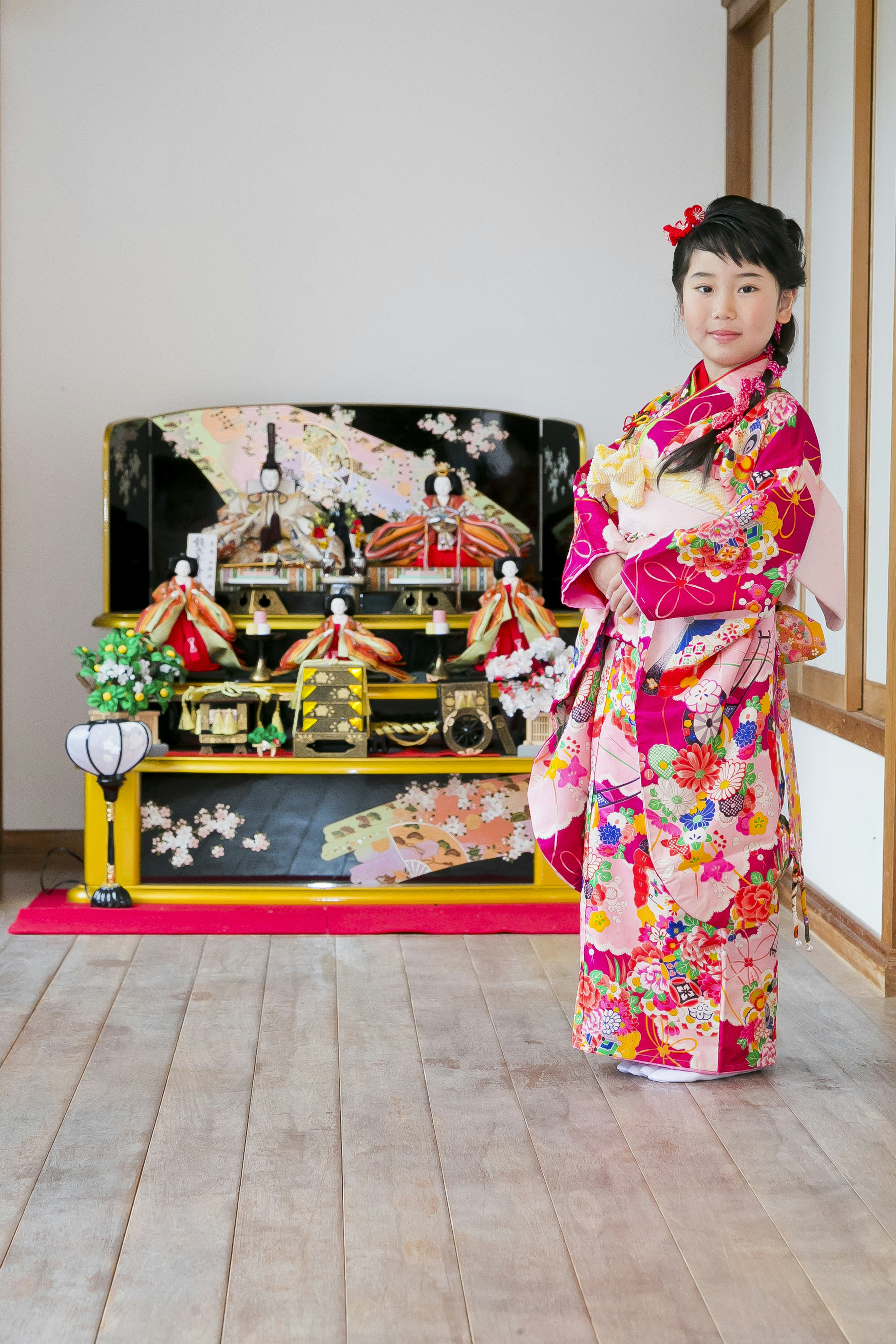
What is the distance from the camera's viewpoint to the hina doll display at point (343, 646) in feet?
10.9

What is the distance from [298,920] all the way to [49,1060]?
91 cm

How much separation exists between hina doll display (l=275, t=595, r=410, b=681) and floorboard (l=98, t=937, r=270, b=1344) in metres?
1.05

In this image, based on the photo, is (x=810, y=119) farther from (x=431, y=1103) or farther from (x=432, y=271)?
(x=431, y=1103)

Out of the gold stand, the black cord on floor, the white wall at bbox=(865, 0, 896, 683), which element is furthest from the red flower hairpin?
the black cord on floor

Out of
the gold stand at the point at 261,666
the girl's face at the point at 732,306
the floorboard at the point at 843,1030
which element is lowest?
the floorboard at the point at 843,1030

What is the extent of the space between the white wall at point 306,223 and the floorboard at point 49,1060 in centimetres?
113

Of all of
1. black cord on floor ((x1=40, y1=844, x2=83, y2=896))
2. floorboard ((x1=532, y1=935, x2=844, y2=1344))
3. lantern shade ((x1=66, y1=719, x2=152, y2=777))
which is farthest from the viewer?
black cord on floor ((x1=40, y1=844, x2=83, y2=896))

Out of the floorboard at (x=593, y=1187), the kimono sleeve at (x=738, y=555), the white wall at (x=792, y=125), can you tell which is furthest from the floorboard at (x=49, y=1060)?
the white wall at (x=792, y=125)

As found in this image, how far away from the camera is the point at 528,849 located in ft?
10.4

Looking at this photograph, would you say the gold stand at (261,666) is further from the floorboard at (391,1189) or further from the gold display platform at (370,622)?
the floorboard at (391,1189)

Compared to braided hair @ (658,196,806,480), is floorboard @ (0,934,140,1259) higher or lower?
lower

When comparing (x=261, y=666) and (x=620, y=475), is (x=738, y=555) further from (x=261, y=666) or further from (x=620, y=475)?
(x=261, y=666)

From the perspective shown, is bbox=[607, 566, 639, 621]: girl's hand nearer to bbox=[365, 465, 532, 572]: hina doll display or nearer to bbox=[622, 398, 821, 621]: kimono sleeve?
bbox=[622, 398, 821, 621]: kimono sleeve

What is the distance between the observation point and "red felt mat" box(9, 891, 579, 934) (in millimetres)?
2938
